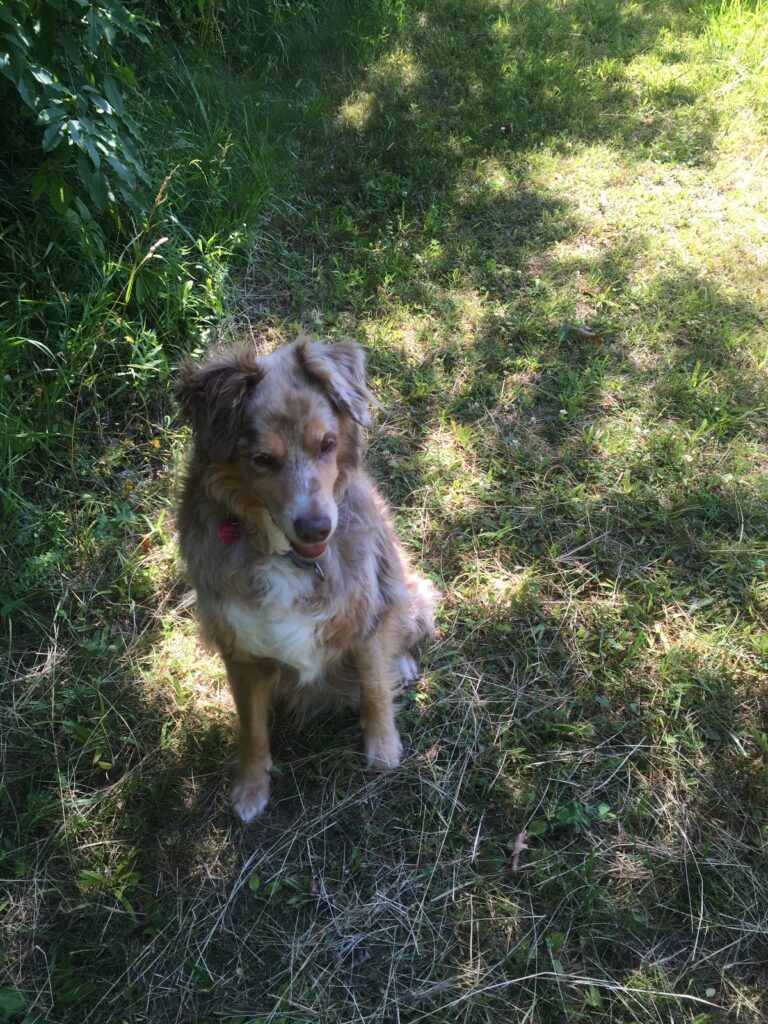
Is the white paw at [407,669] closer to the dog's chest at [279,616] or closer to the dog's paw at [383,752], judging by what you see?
the dog's paw at [383,752]

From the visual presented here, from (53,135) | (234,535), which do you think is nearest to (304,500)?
(234,535)

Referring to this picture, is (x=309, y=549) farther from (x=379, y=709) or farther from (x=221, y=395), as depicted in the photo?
(x=379, y=709)

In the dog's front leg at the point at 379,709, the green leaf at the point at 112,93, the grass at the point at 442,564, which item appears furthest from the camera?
the green leaf at the point at 112,93

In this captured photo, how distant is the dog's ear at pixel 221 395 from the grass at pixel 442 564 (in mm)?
1234

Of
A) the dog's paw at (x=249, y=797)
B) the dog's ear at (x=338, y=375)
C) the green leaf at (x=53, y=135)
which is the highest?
the green leaf at (x=53, y=135)

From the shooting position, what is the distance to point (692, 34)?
19.9ft

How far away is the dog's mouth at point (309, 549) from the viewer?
2.02m

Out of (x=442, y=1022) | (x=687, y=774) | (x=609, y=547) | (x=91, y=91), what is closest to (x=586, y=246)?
(x=609, y=547)

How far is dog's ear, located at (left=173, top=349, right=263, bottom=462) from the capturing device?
202 centimetres

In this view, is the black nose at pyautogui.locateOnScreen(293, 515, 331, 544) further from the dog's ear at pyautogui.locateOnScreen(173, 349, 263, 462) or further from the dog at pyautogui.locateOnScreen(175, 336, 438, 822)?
the dog's ear at pyautogui.locateOnScreen(173, 349, 263, 462)

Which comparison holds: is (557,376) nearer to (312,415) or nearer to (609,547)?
(609,547)

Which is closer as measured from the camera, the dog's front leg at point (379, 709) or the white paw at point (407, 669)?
the dog's front leg at point (379, 709)

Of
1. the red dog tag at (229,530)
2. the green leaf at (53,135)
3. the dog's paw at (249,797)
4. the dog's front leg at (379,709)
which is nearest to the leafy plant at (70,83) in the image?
the green leaf at (53,135)

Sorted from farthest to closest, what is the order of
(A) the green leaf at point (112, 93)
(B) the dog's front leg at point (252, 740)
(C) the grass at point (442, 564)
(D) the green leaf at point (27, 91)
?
1. (A) the green leaf at point (112, 93)
2. (D) the green leaf at point (27, 91)
3. (B) the dog's front leg at point (252, 740)
4. (C) the grass at point (442, 564)
